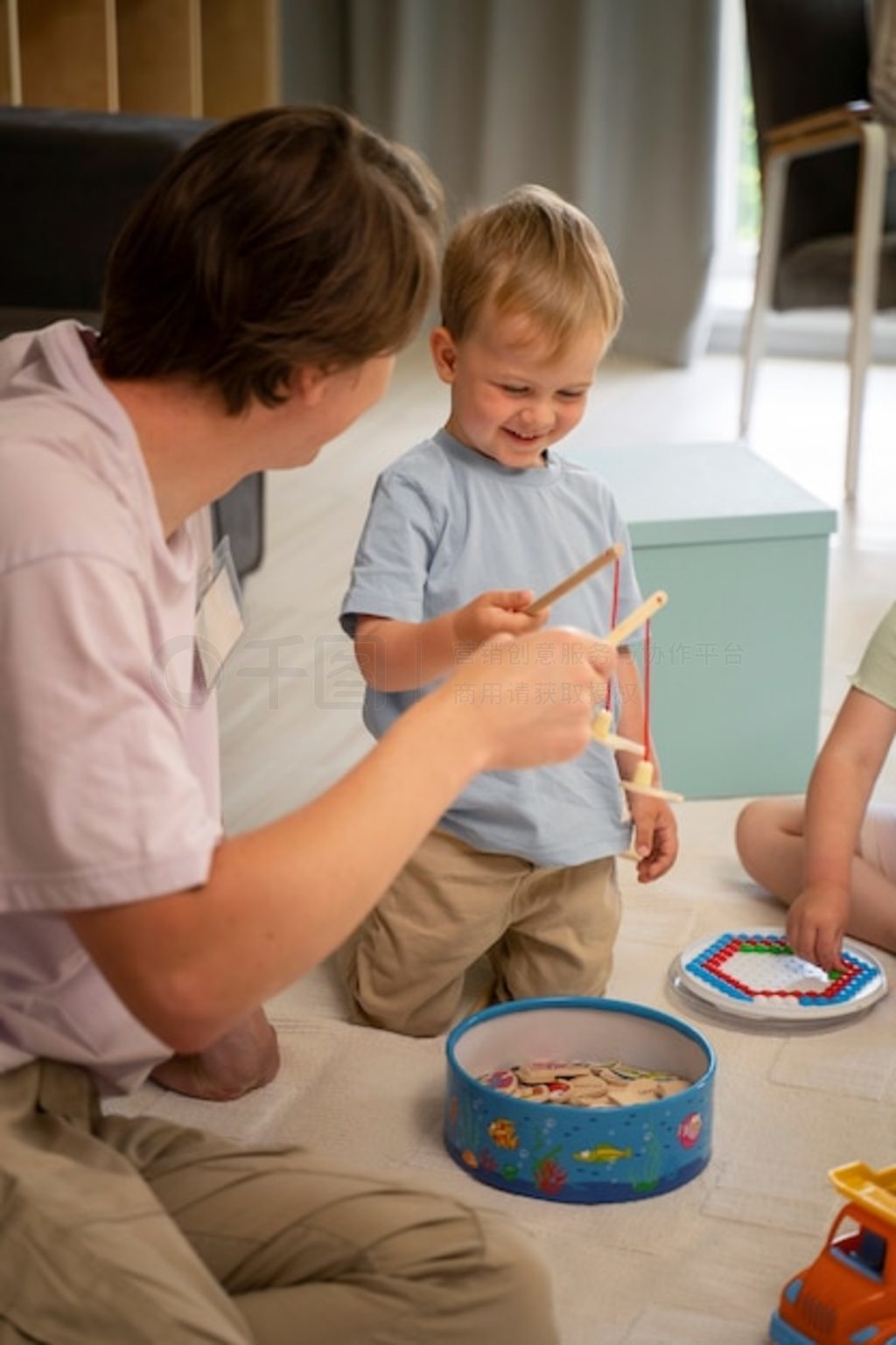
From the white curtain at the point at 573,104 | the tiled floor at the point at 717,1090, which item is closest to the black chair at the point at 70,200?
the tiled floor at the point at 717,1090

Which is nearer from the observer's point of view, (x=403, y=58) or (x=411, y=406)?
(x=411, y=406)

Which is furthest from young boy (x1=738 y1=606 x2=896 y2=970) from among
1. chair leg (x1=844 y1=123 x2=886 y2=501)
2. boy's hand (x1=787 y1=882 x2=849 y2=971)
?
chair leg (x1=844 y1=123 x2=886 y2=501)

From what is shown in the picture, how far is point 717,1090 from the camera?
61.5 inches

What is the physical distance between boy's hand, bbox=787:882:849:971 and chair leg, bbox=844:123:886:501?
1679 mm

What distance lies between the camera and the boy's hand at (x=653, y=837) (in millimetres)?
1665

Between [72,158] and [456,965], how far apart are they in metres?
1.31

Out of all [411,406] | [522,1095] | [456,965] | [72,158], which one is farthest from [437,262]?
[411,406]

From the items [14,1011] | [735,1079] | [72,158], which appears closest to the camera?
[14,1011]

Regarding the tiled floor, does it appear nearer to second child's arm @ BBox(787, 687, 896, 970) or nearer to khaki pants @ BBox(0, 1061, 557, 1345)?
second child's arm @ BBox(787, 687, 896, 970)

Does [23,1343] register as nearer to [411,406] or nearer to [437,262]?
[437,262]

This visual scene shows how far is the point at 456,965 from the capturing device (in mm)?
1669

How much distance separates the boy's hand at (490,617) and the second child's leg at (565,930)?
37cm

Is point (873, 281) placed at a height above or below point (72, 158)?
below

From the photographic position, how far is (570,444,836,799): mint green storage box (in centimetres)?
206
